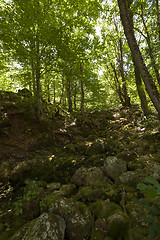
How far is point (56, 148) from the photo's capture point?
823 cm

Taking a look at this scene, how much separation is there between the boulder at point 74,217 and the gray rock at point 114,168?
1.67 metres

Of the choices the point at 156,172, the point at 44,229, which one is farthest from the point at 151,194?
the point at 156,172

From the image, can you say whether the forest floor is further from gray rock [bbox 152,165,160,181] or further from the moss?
the moss

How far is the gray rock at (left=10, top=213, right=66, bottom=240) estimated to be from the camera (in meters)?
2.52

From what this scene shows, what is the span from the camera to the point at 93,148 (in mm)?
6730

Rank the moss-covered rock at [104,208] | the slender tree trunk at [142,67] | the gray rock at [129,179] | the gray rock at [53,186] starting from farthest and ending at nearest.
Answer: the slender tree trunk at [142,67]
the gray rock at [53,186]
the gray rock at [129,179]
the moss-covered rock at [104,208]

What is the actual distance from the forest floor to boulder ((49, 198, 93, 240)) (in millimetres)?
1376

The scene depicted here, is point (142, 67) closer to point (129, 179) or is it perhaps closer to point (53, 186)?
point (129, 179)

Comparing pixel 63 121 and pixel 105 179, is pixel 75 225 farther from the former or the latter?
pixel 63 121

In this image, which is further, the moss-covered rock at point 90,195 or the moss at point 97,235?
the moss-covered rock at point 90,195

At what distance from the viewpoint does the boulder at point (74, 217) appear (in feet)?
9.00

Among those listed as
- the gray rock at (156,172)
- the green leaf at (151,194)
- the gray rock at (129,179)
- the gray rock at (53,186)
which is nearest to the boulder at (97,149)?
the gray rock at (129,179)

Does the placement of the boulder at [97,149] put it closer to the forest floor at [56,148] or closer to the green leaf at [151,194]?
the forest floor at [56,148]

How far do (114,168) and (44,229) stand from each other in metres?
3.00
